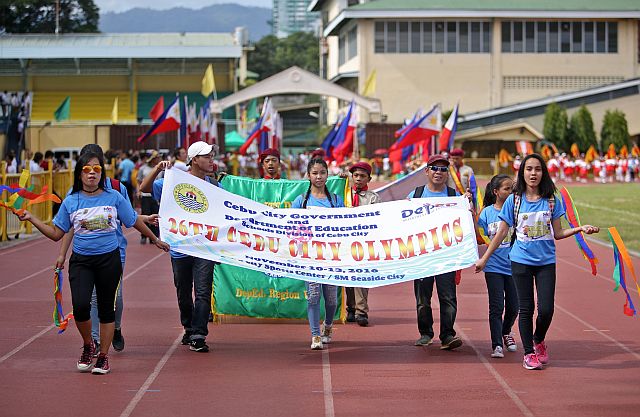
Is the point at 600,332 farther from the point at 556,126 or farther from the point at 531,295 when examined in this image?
the point at 556,126

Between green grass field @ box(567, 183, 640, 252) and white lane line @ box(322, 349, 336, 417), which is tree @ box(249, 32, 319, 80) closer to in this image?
green grass field @ box(567, 183, 640, 252)

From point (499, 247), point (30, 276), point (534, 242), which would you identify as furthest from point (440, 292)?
point (30, 276)

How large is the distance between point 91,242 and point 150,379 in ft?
3.83

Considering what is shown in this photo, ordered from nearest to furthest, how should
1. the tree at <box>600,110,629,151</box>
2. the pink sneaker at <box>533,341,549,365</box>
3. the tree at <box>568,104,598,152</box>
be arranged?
the pink sneaker at <box>533,341,549,365</box>, the tree at <box>600,110,629,151</box>, the tree at <box>568,104,598,152</box>

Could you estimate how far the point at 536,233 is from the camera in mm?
9367

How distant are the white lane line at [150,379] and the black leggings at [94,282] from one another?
0.56 m

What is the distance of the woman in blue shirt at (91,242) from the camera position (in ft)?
29.7

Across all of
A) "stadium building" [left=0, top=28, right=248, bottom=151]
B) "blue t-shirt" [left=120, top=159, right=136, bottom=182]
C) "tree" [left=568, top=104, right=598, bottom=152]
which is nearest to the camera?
"blue t-shirt" [left=120, top=159, right=136, bottom=182]

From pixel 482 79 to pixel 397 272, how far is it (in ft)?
206

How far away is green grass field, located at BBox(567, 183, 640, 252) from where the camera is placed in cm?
2558

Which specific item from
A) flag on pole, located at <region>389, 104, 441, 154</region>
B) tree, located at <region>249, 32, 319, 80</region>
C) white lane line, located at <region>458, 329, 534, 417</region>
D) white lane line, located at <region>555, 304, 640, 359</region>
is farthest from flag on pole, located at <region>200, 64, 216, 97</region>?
tree, located at <region>249, 32, 319, 80</region>

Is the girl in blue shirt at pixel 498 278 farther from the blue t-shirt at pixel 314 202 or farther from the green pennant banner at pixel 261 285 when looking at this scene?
the green pennant banner at pixel 261 285

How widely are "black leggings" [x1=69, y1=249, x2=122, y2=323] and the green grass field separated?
14.1m

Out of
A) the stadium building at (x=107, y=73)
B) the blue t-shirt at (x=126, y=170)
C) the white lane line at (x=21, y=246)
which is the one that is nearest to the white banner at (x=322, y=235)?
the white lane line at (x=21, y=246)
